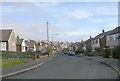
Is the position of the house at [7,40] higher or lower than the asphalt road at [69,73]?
higher

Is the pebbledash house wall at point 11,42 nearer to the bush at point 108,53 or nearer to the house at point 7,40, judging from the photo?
the house at point 7,40

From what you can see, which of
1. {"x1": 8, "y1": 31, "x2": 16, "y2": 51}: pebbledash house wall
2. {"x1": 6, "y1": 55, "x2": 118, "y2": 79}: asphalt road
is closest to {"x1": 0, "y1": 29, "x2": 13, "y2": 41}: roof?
{"x1": 8, "y1": 31, "x2": 16, "y2": 51}: pebbledash house wall

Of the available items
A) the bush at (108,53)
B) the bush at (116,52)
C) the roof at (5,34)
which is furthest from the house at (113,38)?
the roof at (5,34)

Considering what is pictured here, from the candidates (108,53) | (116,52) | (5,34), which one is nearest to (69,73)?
(116,52)

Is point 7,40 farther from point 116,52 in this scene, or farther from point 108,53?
point 116,52

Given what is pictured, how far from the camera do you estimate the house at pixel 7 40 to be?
219ft

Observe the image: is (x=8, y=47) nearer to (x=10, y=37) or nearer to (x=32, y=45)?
(x=10, y=37)

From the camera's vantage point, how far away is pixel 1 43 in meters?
66.1

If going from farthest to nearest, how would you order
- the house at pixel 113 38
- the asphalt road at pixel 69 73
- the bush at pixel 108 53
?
1. the house at pixel 113 38
2. the bush at pixel 108 53
3. the asphalt road at pixel 69 73

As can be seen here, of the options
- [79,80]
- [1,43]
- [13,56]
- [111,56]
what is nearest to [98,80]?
[79,80]

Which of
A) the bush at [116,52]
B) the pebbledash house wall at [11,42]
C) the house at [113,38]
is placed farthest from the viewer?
the house at [113,38]

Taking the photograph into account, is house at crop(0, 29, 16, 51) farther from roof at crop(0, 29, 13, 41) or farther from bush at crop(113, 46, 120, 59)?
bush at crop(113, 46, 120, 59)

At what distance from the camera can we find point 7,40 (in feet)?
219

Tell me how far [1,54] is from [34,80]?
32.0 meters
